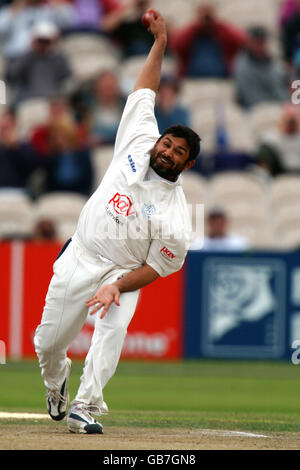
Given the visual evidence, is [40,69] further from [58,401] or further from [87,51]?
[58,401]

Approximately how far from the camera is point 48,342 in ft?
23.1

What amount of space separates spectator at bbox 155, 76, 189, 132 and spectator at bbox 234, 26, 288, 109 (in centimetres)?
170

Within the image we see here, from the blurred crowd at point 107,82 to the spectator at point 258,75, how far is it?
0.05 ft

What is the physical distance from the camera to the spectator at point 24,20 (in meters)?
15.8

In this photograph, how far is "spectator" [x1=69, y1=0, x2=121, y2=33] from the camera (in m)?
16.5

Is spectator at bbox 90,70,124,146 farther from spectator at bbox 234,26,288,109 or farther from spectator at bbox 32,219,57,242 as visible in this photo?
spectator at bbox 234,26,288,109

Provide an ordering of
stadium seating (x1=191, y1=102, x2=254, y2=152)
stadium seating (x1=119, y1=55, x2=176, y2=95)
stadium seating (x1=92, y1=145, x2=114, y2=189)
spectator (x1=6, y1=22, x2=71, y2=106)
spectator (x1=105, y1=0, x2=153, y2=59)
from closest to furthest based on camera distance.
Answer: stadium seating (x1=92, y1=145, x2=114, y2=189) → spectator (x1=6, y1=22, x2=71, y2=106) → stadium seating (x1=119, y1=55, x2=176, y2=95) → stadium seating (x1=191, y1=102, x2=254, y2=152) → spectator (x1=105, y1=0, x2=153, y2=59)

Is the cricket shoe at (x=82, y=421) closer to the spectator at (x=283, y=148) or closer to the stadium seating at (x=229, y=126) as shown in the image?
the spectator at (x=283, y=148)

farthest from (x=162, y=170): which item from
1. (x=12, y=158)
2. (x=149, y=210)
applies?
(x=12, y=158)

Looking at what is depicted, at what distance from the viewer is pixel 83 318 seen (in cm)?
705

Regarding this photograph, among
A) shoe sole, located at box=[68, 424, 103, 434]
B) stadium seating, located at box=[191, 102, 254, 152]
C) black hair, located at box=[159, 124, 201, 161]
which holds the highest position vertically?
stadium seating, located at box=[191, 102, 254, 152]

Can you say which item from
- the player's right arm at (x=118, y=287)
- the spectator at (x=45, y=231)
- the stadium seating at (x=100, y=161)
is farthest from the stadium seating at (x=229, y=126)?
the player's right arm at (x=118, y=287)

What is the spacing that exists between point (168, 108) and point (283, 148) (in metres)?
1.61

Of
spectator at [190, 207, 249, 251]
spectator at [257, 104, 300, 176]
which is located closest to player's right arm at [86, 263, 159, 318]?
spectator at [190, 207, 249, 251]
